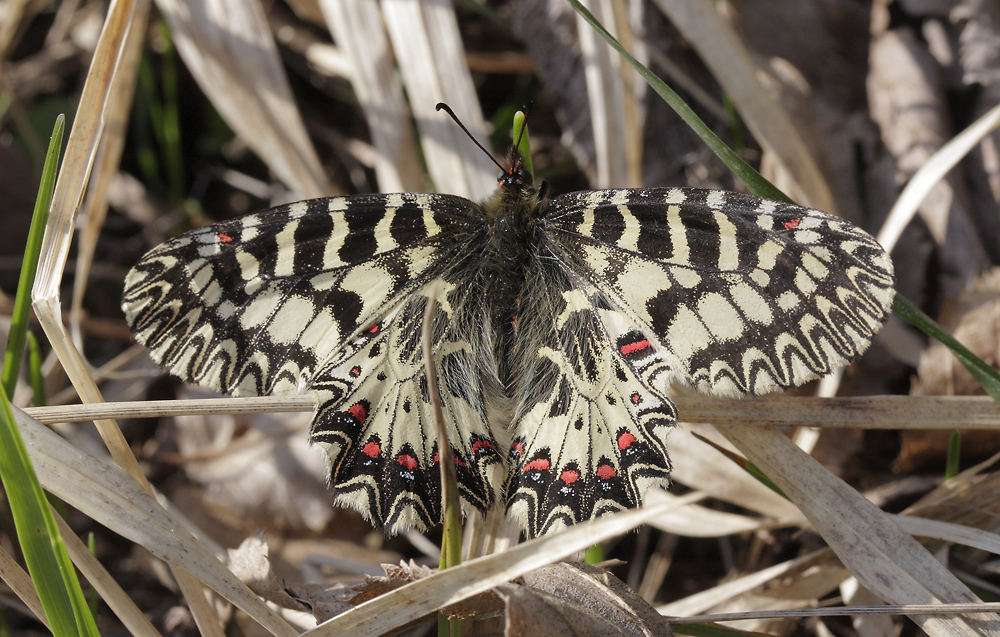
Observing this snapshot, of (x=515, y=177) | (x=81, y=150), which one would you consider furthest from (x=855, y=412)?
(x=81, y=150)

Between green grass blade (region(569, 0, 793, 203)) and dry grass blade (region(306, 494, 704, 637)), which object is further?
green grass blade (region(569, 0, 793, 203))

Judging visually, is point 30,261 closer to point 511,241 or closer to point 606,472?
point 511,241

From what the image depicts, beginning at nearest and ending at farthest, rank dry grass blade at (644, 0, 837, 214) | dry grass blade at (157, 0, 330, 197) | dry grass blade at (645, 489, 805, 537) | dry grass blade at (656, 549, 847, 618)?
dry grass blade at (656, 549, 847, 618)
dry grass blade at (645, 489, 805, 537)
dry grass blade at (644, 0, 837, 214)
dry grass blade at (157, 0, 330, 197)

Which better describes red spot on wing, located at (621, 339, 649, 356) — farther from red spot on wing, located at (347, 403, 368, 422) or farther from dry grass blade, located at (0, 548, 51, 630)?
dry grass blade, located at (0, 548, 51, 630)

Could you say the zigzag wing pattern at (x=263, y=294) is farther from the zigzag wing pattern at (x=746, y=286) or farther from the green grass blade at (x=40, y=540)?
the zigzag wing pattern at (x=746, y=286)

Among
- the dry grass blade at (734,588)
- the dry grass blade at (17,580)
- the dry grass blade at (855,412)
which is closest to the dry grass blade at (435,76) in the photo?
the dry grass blade at (855,412)

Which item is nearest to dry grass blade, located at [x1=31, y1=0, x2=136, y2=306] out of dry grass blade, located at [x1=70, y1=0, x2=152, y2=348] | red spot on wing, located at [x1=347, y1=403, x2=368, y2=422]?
dry grass blade, located at [x1=70, y1=0, x2=152, y2=348]

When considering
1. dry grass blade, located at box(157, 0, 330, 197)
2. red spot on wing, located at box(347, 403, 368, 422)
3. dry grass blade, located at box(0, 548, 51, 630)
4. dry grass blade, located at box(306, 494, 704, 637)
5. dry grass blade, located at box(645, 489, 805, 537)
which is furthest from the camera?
dry grass blade, located at box(157, 0, 330, 197)

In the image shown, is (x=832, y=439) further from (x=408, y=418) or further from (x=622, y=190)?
(x=408, y=418)
